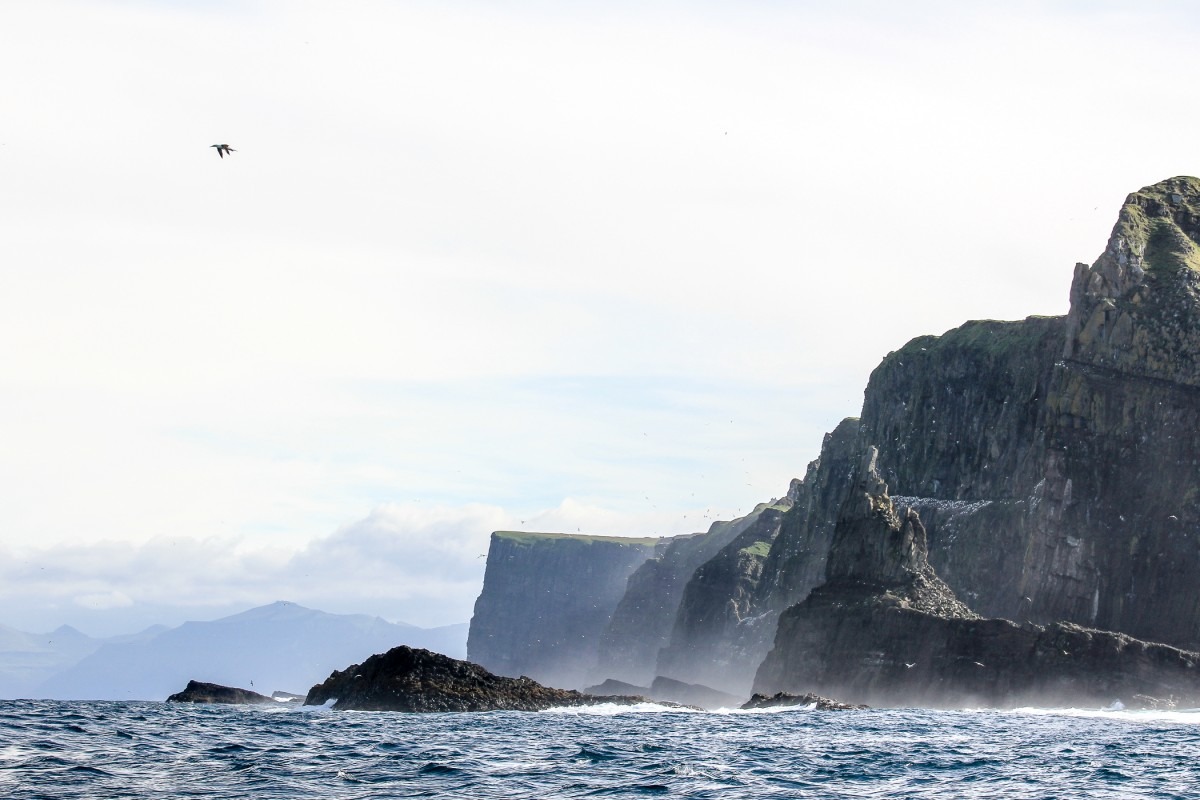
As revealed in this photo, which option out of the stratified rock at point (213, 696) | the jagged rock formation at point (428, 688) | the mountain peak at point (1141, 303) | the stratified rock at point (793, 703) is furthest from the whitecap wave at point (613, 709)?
the mountain peak at point (1141, 303)

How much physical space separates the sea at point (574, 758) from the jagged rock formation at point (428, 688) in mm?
9238

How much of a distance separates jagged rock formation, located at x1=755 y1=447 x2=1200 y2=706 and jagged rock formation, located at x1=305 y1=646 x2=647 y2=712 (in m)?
50.3

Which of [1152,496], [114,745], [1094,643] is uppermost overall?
[1152,496]

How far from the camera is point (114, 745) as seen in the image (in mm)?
71375

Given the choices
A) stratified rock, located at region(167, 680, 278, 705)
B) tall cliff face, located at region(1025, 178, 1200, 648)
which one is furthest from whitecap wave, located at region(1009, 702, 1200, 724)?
stratified rock, located at region(167, 680, 278, 705)

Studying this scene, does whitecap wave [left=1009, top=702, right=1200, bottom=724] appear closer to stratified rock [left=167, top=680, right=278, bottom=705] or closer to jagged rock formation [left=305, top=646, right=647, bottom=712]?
jagged rock formation [left=305, top=646, right=647, bottom=712]

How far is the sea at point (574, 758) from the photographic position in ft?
186

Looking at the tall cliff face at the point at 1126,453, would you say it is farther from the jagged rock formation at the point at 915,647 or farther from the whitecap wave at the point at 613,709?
the whitecap wave at the point at 613,709

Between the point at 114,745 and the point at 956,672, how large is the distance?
102m

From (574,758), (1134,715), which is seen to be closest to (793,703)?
(1134,715)

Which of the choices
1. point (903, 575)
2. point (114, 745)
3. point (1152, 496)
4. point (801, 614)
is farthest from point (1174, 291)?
point (114, 745)

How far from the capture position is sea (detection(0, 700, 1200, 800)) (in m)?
56.8

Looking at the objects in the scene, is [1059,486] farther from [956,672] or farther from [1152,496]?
[956,672]

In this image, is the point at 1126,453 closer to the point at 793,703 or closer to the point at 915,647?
the point at 915,647
